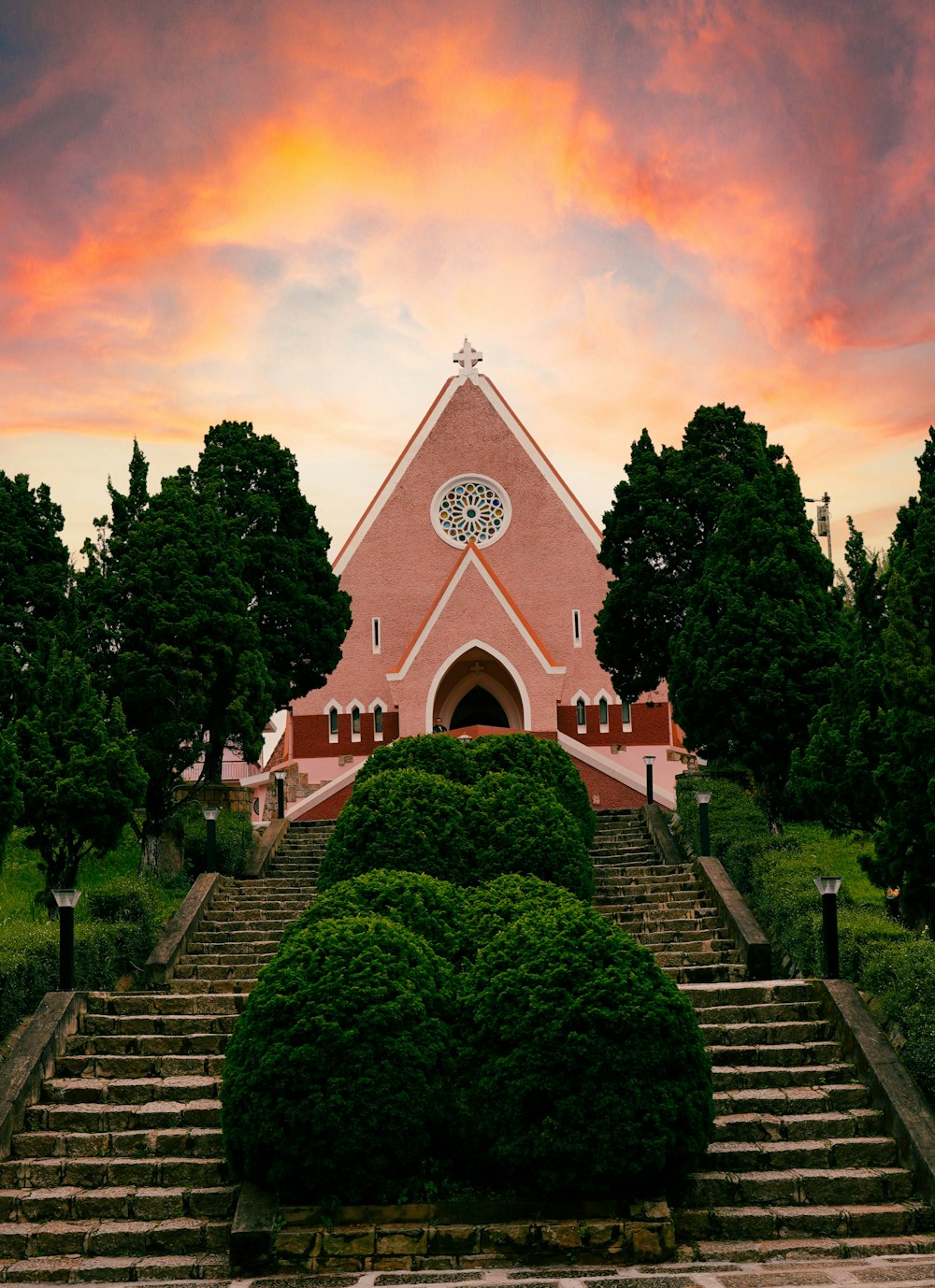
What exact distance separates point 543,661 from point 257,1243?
19.8 m

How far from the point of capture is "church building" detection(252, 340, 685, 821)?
94.7 feet

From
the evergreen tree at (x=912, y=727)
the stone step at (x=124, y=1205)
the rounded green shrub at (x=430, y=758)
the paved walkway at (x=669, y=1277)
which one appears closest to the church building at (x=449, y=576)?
the rounded green shrub at (x=430, y=758)

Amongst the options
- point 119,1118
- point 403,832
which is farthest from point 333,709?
point 119,1118

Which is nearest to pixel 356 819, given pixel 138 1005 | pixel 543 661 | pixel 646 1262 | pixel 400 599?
pixel 138 1005

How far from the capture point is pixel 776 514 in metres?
17.8

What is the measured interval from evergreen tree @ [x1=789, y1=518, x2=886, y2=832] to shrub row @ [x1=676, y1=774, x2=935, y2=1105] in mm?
641

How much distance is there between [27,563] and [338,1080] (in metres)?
14.2

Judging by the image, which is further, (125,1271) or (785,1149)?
(785,1149)

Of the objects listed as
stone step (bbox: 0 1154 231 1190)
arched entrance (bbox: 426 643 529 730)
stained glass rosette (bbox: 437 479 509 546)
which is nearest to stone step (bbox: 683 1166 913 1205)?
stone step (bbox: 0 1154 231 1190)

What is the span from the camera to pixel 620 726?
28766 millimetres

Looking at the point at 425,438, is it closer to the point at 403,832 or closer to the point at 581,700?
the point at 581,700

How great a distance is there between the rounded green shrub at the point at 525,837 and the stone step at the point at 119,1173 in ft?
13.0

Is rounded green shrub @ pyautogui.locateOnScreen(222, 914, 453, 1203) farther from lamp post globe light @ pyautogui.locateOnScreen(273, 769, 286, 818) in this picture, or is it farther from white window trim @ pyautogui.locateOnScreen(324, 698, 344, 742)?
white window trim @ pyautogui.locateOnScreen(324, 698, 344, 742)

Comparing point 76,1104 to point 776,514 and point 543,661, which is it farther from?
point 543,661
